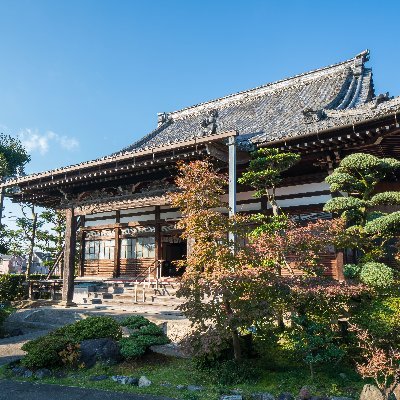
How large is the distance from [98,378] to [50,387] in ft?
2.60

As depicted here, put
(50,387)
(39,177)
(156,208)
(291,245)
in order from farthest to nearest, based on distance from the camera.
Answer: (156,208)
(39,177)
(291,245)
(50,387)

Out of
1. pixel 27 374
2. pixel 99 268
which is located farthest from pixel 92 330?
pixel 99 268

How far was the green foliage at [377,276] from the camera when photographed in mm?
6896

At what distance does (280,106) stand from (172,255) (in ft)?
30.4

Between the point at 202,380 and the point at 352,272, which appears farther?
the point at 352,272

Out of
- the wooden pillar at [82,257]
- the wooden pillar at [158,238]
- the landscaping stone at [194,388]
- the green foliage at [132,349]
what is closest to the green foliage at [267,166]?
the green foliage at [132,349]

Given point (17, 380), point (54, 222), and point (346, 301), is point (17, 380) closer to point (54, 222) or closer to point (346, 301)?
point (346, 301)

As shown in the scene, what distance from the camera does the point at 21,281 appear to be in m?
17.8

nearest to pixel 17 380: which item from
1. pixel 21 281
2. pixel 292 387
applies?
pixel 292 387

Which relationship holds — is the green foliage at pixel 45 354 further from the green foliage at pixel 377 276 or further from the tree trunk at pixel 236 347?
the green foliage at pixel 377 276

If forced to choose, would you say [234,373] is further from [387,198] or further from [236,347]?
[387,198]

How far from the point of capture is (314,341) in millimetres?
6062

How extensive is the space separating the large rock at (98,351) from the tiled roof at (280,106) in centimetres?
630

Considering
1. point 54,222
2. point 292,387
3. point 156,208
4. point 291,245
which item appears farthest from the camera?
point 54,222
